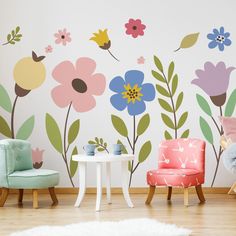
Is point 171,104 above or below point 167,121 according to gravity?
above

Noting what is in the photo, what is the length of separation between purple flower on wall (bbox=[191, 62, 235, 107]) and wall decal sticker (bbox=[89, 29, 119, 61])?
103 centimetres

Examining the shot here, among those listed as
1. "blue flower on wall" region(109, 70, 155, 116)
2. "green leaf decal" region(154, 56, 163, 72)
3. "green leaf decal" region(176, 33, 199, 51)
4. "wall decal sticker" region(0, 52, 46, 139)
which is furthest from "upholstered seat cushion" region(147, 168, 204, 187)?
"wall decal sticker" region(0, 52, 46, 139)

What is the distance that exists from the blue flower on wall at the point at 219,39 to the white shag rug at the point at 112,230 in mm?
2813

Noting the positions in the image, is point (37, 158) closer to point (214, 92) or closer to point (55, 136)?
point (55, 136)

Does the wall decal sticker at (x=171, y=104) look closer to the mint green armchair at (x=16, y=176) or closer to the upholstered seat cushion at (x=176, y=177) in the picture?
the upholstered seat cushion at (x=176, y=177)

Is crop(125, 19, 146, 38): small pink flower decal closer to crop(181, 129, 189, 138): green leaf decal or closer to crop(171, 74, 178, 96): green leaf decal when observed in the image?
crop(171, 74, 178, 96): green leaf decal

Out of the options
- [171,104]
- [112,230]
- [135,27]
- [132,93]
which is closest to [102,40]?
[135,27]

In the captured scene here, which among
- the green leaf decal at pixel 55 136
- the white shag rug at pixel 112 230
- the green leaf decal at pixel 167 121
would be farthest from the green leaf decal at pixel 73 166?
the white shag rug at pixel 112 230

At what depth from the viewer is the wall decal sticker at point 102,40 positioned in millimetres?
6242

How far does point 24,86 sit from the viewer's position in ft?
20.5

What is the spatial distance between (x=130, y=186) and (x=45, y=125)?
3.98ft

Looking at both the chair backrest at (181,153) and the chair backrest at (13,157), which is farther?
the chair backrest at (181,153)

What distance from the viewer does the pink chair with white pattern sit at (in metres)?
5.18

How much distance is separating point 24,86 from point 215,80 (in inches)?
87.0
